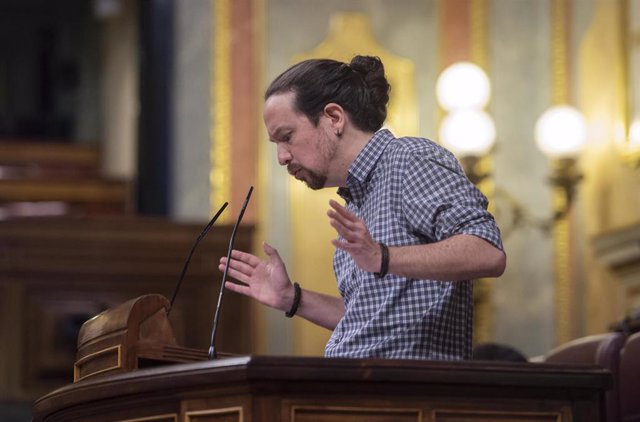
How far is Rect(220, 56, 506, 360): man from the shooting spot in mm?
2803

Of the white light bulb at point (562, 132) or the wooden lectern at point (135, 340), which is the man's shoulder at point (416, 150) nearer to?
the wooden lectern at point (135, 340)

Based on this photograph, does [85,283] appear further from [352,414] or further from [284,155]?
[352,414]

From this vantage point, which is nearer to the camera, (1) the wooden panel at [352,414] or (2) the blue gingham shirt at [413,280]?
(1) the wooden panel at [352,414]

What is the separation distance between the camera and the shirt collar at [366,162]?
3133mm

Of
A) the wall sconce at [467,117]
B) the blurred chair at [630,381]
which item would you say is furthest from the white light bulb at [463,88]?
the blurred chair at [630,381]

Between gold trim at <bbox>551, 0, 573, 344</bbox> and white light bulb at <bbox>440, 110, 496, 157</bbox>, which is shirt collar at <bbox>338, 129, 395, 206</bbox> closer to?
white light bulb at <bbox>440, 110, 496, 157</bbox>

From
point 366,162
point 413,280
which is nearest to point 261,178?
point 366,162

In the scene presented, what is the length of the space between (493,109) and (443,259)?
4.88 metres

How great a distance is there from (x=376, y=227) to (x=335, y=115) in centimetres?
26

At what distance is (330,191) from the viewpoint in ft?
24.1

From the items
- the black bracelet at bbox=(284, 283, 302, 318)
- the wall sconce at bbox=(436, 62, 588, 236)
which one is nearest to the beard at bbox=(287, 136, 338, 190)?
the black bracelet at bbox=(284, 283, 302, 318)

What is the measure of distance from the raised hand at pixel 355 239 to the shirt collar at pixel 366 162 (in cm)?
37

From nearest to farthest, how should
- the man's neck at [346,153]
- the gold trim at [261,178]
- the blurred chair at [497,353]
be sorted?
the man's neck at [346,153] < the blurred chair at [497,353] < the gold trim at [261,178]

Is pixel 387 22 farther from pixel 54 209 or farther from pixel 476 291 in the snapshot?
pixel 54 209
